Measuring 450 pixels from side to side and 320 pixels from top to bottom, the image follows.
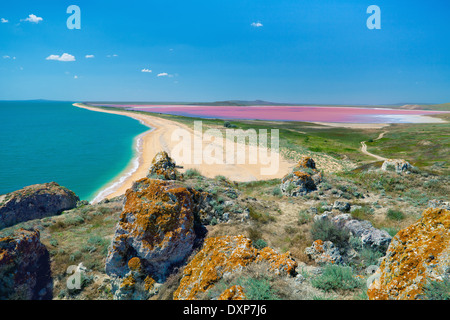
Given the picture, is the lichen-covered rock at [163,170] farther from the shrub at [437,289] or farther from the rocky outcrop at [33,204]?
the shrub at [437,289]

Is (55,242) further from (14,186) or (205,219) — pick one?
(14,186)

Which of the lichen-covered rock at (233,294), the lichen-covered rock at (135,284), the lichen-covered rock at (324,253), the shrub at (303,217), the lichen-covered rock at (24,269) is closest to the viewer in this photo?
the lichen-covered rock at (233,294)

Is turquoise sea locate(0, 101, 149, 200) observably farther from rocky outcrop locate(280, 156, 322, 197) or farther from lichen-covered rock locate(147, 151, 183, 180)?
rocky outcrop locate(280, 156, 322, 197)

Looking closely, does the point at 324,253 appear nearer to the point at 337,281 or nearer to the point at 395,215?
the point at 337,281

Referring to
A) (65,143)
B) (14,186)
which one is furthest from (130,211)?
(65,143)

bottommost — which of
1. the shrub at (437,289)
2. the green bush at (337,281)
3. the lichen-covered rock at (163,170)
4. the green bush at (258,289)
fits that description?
the green bush at (337,281)

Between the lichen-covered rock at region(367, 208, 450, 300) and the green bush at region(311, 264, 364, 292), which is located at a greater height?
the lichen-covered rock at region(367, 208, 450, 300)

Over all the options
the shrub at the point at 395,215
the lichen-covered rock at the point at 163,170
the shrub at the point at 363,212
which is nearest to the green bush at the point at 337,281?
the shrub at the point at 363,212

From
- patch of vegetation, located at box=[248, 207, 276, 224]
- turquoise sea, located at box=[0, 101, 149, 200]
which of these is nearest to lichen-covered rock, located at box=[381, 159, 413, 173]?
patch of vegetation, located at box=[248, 207, 276, 224]
